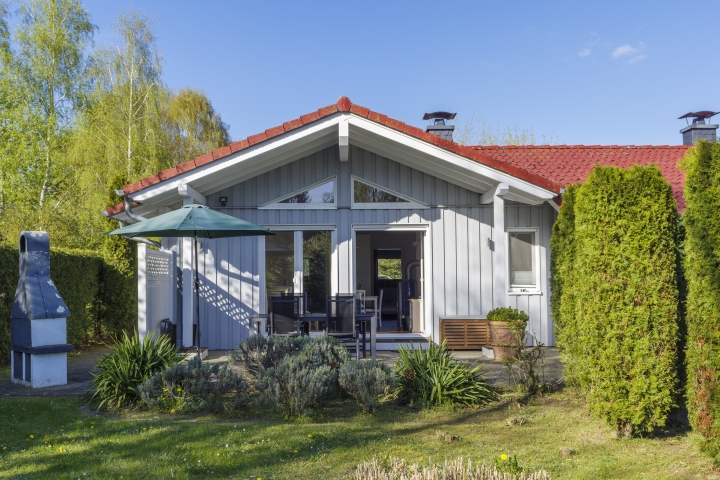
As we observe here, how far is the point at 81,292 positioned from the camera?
440 inches

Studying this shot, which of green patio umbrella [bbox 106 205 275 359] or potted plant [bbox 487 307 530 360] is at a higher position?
green patio umbrella [bbox 106 205 275 359]

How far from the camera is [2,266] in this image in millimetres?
8883

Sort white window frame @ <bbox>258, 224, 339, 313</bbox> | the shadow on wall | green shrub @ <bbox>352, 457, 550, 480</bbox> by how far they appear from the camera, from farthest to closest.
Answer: white window frame @ <bbox>258, 224, 339, 313</bbox>
the shadow on wall
green shrub @ <bbox>352, 457, 550, 480</bbox>

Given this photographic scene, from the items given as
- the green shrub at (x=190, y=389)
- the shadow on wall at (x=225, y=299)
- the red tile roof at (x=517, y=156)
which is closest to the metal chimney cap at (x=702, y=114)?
the red tile roof at (x=517, y=156)

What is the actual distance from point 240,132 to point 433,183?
73.5 feet

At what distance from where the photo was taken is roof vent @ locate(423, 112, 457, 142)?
1273 cm

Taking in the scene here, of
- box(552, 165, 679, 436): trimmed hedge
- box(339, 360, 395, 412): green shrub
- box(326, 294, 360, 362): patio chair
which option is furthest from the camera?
box(326, 294, 360, 362): patio chair

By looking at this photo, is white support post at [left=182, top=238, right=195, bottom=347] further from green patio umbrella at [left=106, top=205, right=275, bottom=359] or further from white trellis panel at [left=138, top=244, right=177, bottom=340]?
green patio umbrella at [left=106, top=205, right=275, bottom=359]

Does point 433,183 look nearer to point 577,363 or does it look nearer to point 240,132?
point 577,363

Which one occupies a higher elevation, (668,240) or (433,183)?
(433,183)

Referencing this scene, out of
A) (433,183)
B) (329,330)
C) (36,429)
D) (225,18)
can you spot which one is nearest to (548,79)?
(433,183)

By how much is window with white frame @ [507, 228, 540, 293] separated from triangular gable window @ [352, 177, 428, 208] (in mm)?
1823

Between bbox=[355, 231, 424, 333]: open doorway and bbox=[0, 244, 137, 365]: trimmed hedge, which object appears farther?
bbox=[355, 231, 424, 333]: open doorway

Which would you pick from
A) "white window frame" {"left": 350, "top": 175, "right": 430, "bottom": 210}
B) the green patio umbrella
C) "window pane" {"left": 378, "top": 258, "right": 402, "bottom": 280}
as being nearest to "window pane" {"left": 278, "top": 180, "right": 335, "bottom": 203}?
"white window frame" {"left": 350, "top": 175, "right": 430, "bottom": 210}
